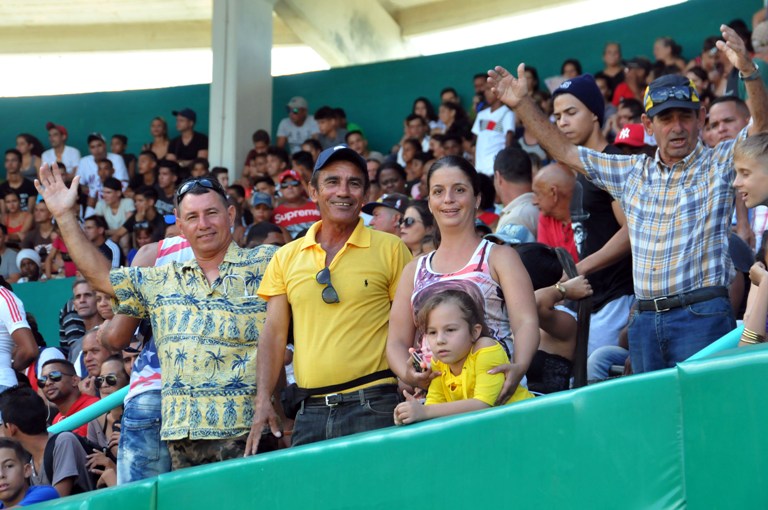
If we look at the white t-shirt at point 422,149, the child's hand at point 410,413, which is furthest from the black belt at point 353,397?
the white t-shirt at point 422,149

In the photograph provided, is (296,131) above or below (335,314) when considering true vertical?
above

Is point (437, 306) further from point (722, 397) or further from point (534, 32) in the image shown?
point (534, 32)

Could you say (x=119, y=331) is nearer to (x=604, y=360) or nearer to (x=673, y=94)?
(x=604, y=360)

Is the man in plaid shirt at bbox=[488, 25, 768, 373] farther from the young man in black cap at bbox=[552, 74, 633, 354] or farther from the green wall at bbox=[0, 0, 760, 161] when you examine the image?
the green wall at bbox=[0, 0, 760, 161]

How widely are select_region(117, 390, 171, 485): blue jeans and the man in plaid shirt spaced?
6.12 ft

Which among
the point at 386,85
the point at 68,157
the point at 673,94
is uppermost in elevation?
the point at 386,85

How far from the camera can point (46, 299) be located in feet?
38.3

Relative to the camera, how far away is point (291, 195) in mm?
10180

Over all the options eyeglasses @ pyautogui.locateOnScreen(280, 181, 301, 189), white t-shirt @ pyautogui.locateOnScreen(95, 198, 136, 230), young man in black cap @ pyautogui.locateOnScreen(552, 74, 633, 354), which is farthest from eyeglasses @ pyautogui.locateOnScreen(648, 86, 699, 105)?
white t-shirt @ pyautogui.locateOnScreen(95, 198, 136, 230)

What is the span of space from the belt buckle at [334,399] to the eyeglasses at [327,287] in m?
0.34

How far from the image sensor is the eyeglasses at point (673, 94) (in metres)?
4.29

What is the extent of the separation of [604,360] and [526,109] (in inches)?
45.2

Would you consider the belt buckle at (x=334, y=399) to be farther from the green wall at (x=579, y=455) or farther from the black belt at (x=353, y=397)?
the green wall at (x=579, y=455)

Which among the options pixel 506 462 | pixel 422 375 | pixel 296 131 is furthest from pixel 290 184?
pixel 506 462
